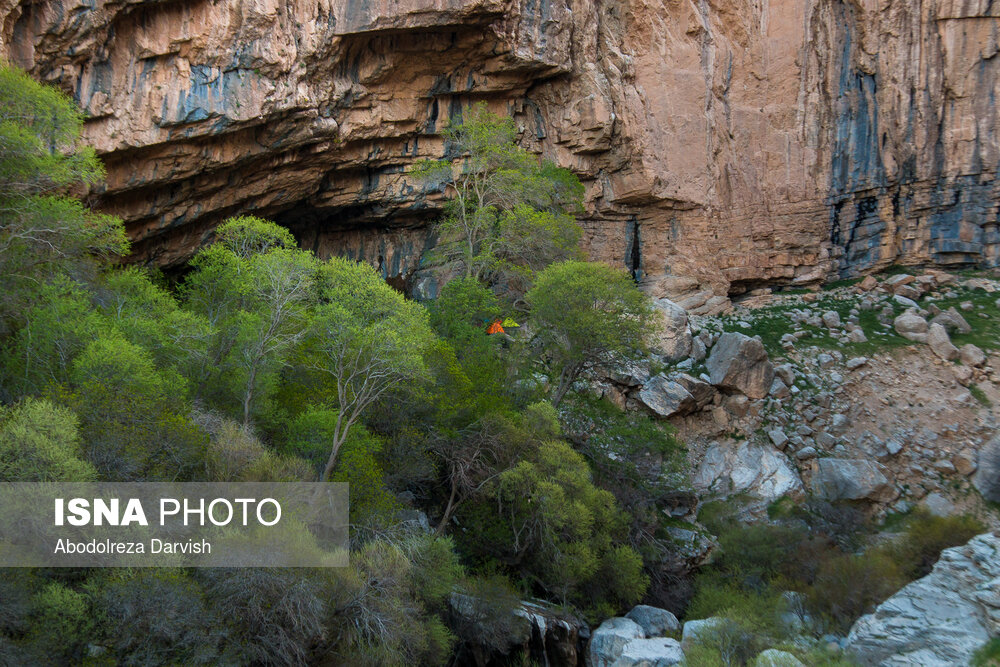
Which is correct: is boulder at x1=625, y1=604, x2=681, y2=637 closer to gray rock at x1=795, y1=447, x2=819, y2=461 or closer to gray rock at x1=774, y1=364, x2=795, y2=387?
gray rock at x1=795, y1=447, x2=819, y2=461

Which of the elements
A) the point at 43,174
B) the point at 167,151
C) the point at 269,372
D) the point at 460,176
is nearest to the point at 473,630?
the point at 269,372

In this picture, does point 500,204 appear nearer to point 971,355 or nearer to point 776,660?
point 971,355

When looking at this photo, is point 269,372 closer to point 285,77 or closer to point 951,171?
point 285,77

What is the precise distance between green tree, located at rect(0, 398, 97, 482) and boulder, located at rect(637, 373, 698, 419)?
16411 millimetres

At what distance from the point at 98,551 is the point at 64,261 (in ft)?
24.8

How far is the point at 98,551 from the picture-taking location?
1070cm

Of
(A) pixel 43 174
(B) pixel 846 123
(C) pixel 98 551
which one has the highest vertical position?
(B) pixel 846 123

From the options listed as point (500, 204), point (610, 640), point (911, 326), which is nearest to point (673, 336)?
point (500, 204)

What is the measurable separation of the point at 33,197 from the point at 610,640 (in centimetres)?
1498

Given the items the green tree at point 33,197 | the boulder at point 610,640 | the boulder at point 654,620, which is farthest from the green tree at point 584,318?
the green tree at point 33,197

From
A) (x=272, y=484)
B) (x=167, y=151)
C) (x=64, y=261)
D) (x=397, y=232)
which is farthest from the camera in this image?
(x=397, y=232)

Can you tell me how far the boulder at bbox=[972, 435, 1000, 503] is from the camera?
69.6 ft

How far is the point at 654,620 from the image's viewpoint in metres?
17.1

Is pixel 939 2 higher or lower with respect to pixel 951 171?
higher
